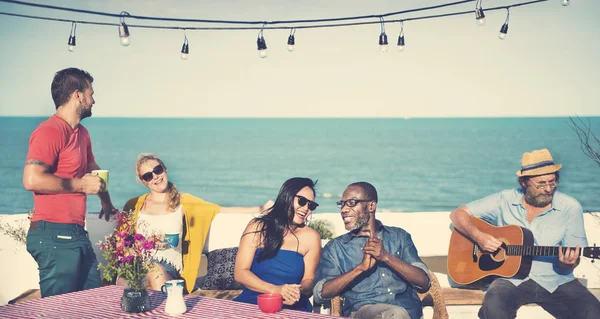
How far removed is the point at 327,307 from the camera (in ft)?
13.6

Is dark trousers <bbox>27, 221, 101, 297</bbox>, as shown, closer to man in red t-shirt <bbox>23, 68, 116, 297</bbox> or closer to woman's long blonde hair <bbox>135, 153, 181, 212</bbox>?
man in red t-shirt <bbox>23, 68, 116, 297</bbox>

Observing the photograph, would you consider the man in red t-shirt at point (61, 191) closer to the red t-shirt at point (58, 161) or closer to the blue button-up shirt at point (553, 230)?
the red t-shirt at point (58, 161)

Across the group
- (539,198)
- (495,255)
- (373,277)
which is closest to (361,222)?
(373,277)

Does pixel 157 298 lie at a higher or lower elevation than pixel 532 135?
lower

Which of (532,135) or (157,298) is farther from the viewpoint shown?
(532,135)

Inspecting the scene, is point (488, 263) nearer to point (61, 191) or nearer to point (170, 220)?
point (170, 220)

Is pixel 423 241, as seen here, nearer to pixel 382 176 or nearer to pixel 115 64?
pixel 382 176

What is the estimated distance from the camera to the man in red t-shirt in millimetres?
3555

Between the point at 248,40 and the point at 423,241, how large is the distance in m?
40.4

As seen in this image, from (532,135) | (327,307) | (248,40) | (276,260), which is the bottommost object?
(327,307)

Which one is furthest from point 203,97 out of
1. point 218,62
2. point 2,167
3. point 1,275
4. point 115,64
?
point 1,275

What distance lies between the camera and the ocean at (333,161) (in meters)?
31.7

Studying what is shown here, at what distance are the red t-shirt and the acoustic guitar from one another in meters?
2.44

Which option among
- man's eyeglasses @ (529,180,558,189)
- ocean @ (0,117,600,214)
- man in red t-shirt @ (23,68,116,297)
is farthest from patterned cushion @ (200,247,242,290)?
ocean @ (0,117,600,214)
